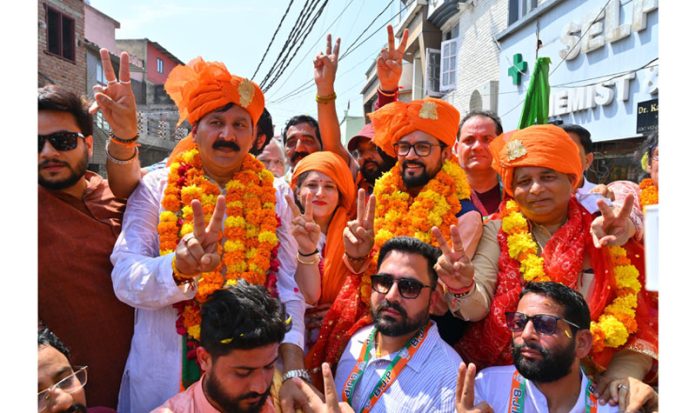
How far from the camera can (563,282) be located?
2.68 meters

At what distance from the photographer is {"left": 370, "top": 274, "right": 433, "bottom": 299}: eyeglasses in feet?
8.77

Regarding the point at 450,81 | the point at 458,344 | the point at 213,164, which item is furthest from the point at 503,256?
the point at 450,81

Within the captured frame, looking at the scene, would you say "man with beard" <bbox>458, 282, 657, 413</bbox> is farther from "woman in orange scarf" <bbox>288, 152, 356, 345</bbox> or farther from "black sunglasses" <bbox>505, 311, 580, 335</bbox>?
"woman in orange scarf" <bbox>288, 152, 356, 345</bbox>

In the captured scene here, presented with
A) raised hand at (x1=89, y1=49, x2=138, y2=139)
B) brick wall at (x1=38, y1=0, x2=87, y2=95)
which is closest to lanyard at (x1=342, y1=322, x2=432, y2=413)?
raised hand at (x1=89, y1=49, x2=138, y2=139)

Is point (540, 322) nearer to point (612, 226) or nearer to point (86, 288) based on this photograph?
point (612, 226)

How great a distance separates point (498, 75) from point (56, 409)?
12570 mm

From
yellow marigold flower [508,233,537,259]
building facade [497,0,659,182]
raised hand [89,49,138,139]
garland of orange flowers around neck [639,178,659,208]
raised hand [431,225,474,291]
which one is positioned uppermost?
building facade [497,0,659,182]

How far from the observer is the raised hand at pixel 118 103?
2566 mm

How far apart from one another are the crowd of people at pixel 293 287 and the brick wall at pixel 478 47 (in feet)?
35.0

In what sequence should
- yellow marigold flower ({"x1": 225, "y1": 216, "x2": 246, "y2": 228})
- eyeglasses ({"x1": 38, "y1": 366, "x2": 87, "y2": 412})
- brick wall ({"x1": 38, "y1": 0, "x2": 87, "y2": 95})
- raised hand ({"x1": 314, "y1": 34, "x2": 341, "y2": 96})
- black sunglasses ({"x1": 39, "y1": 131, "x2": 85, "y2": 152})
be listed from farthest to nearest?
brick wall ({"x1": 38, "y1": 0, "x2": 87, "y2": 95}), raised hand ({"x1": 314, "y1": 34, "x2": 341, "y2": 96}), yellow marigold flower ({"x1": 225, "y1": 216, "x2": 246, "y2": 228}), black sunglasses ({"x1": 39, "y1": 131, "x2": 85, "y2": 152}), eyeglasses ({"x1": 38, "y1": 366, "x2": 87, "y2": 412})

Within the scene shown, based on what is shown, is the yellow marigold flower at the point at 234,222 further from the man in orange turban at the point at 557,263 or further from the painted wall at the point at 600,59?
the painted wall at the point at 600,59

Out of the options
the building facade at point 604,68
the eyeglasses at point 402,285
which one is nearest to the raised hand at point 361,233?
the eyeglasses at point 402,285

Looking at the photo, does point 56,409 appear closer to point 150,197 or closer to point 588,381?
point 150,197

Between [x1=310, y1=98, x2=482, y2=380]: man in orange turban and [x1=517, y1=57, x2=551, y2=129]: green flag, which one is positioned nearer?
[x1=310, y1=98, x2=482, y2=380]: man in orange turban
